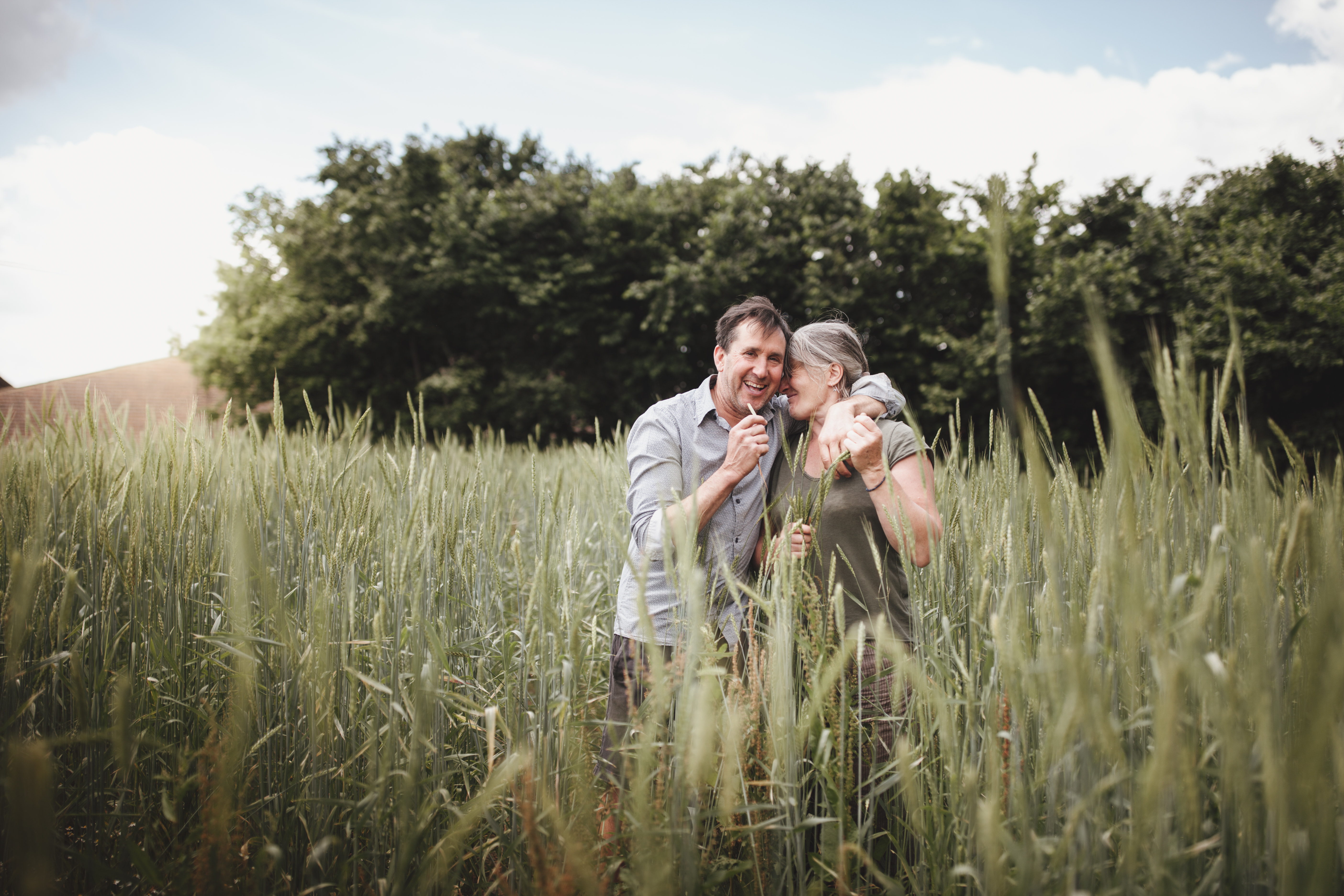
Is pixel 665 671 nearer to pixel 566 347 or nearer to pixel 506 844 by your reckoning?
pixel 506 844

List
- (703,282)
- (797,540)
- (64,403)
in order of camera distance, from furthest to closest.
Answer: (703,282) → (64,403) → (797,540)

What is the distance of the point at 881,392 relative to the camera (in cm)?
169

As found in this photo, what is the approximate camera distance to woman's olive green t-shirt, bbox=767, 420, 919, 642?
5.26ft

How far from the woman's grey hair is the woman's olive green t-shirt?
22cm

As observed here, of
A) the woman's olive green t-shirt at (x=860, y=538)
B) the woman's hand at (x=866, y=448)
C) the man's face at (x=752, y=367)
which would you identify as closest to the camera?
the woman's hand at (x=866, y=448)

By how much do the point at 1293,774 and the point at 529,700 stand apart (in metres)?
1.18

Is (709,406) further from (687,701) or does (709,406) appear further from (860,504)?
(687,701)

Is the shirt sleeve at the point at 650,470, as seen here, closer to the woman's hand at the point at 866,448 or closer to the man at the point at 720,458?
the man at the point at 720,458

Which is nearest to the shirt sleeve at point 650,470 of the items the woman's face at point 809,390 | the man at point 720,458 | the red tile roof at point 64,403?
the man at point 720,458

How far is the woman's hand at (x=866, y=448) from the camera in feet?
4.65

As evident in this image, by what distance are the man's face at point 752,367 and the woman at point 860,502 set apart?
0.13m

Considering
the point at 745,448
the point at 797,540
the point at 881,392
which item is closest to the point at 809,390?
the point at 881,392

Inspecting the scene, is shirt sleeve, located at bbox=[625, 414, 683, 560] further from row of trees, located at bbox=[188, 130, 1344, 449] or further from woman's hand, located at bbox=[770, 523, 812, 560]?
row of trees, located at bbox=[188, 130, 1344, 449]

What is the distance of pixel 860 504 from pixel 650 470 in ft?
1.89
